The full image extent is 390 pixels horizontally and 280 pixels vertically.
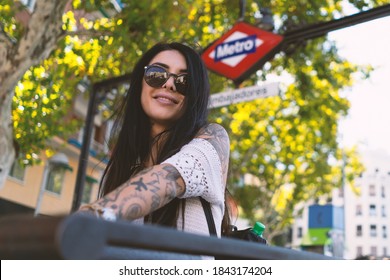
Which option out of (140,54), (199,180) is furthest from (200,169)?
(140,54)

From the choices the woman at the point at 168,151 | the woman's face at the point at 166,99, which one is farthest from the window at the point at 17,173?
the woman's face at the point at 166,99

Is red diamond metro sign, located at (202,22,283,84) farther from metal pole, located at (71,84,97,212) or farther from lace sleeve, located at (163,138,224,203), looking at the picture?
lace sleeve, located at (163,138,224,203)

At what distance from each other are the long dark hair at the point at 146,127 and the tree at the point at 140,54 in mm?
622

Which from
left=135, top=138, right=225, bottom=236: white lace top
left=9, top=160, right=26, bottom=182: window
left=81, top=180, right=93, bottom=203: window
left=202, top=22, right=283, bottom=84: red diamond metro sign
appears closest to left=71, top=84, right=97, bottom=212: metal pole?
left=202, top=22, right=283, bottom=84: red diamond metro sign

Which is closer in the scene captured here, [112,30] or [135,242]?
[135,242]

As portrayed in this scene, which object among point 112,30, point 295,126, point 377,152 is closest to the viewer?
point 112,30

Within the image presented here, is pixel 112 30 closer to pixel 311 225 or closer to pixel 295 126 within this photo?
pixel 295 126

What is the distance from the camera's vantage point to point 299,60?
9.55m

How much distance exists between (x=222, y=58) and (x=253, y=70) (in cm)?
40

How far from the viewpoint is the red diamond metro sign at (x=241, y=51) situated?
534 cm

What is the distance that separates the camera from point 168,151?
1561mm

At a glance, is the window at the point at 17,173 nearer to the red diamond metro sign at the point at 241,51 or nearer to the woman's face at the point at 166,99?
the red diamond metro sign at the point at 241,51

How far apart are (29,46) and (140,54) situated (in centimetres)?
384

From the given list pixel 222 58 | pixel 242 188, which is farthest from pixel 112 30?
pixel 242 188
